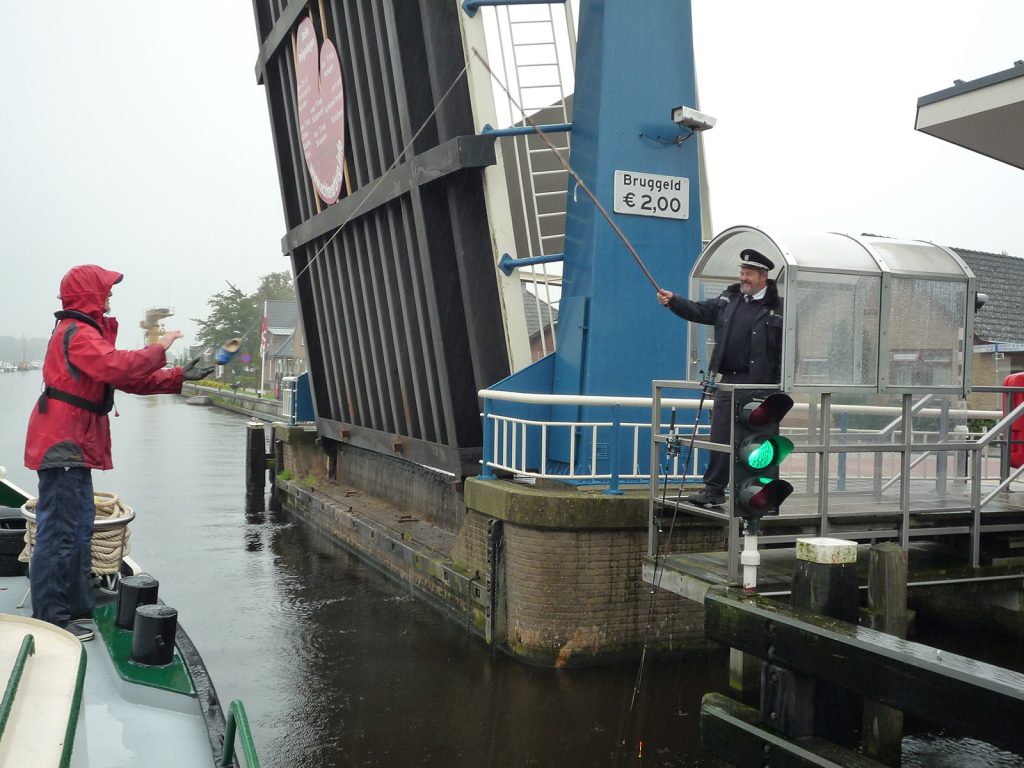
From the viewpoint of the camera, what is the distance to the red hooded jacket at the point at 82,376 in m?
4.62

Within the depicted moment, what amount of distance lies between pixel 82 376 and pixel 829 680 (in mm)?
3639

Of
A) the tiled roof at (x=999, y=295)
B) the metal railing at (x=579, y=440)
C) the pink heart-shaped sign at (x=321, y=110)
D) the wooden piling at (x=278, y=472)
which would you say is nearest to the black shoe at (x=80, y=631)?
the metal railing at (x=579, y=440)

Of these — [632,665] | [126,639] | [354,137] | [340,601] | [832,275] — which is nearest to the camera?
[126,639]

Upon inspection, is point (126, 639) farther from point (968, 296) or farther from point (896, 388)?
point (968, 296)

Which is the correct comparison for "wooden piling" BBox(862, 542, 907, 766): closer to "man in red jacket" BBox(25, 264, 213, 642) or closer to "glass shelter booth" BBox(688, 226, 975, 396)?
"glass shelter booth" BBox(688, 226, 975, 396)

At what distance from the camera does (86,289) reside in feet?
15.7

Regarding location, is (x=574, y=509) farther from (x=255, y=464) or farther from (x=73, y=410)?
(x=255, y=464)

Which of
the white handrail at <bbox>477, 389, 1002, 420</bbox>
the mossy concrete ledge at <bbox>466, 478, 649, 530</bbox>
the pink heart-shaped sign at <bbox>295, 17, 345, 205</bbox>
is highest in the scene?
the pink heart-shaped sign at <bbox>295, 17, 345, 205</bbox>

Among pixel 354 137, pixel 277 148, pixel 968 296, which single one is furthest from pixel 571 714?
pixel 277 148

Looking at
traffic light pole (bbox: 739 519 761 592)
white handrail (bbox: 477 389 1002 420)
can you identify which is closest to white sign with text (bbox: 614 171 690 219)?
white handrail (bbox: 477 389 1002 420)

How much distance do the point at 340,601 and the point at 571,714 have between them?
Result: 410 cm

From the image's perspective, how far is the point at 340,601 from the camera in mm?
10141

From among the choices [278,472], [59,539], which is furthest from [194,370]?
[278,472]

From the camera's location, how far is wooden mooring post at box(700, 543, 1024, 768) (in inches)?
127
